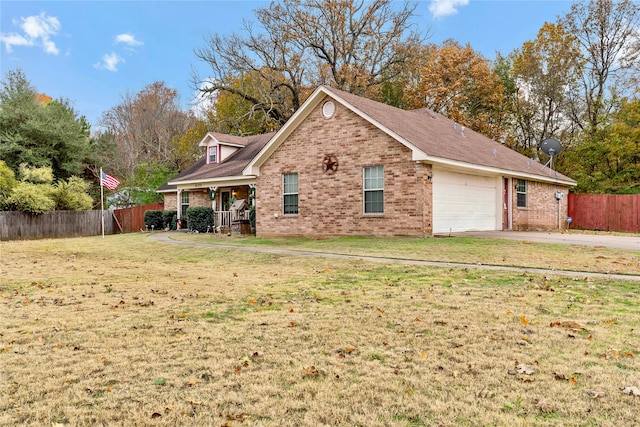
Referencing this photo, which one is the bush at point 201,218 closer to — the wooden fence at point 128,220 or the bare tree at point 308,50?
the wooden fence at point 128,220

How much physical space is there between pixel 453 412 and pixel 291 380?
1.29 metres

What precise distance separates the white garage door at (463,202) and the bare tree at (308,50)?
1791 centimetres

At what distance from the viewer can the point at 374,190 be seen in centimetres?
1681

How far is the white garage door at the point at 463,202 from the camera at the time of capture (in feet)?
54.7

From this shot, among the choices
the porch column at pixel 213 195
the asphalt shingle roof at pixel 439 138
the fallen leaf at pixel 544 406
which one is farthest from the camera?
the porch column at pixel 213 195

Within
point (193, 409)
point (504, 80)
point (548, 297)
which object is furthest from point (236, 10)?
point (193, 409)

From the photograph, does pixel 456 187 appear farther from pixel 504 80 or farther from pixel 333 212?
pixel 504 80

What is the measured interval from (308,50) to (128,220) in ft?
60.8

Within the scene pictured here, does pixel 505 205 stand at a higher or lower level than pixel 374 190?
lower

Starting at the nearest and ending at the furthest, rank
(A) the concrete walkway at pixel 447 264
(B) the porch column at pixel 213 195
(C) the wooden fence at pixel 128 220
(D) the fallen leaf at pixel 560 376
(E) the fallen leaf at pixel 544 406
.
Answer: (E) the fallen leaf at pixel 544 406 < (D) the fallen leaf at pixel 560 376 < (A) the concrete walkway at pixel 447 264 < (B) the porch column at pixel 213 195 < (C) the wooden fence at pixel 128 220

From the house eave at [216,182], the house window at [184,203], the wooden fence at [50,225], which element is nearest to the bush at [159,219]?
the house window at [184,203]

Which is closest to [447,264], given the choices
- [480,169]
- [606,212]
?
[480,169]

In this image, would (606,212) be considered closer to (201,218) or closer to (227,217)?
(227,217)

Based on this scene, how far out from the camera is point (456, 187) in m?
17.6
